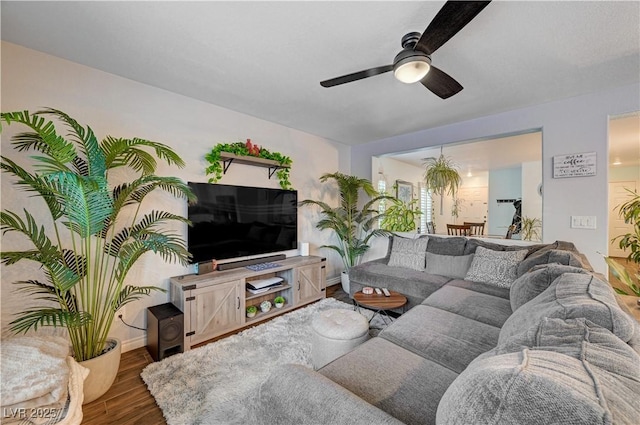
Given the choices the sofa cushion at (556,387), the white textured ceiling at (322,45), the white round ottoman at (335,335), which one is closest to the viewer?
the sofa cushion at (556,387)

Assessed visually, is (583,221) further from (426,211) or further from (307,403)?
(307,403)

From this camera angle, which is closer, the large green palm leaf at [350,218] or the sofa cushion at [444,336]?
the sofa cushion at [444,336]

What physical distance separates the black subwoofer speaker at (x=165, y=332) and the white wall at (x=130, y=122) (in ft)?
0.69

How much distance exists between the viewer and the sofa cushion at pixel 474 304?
1876mm

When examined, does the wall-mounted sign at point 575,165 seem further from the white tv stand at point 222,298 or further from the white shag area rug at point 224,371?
the white shag area rug at point 224,371

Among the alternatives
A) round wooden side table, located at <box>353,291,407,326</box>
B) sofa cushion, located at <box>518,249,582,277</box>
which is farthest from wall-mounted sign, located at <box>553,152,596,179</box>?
round wooden side table, located at <box>353,291,407,326</box>

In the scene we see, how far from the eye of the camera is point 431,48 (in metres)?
1.53

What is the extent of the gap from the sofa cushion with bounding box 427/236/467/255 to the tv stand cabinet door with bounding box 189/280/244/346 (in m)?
2.47

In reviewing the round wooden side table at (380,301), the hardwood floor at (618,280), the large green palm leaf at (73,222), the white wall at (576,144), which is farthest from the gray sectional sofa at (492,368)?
the hardwood floor at (618,280)

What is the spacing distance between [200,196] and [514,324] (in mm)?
2753

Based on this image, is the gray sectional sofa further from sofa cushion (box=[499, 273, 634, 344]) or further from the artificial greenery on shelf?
the artificial greenery on shelf

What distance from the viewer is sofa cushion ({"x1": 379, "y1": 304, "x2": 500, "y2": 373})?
4.56 feet

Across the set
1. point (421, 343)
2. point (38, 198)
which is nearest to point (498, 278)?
point (421, 343)

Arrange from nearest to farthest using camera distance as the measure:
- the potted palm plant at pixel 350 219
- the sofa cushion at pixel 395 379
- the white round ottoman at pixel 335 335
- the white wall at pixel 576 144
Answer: the sofa cushion at pixel 395 379, the white round ottoman at pixel 335 335, the white wall at pixel 576 144, the potted palm plant at pixel 350 219
